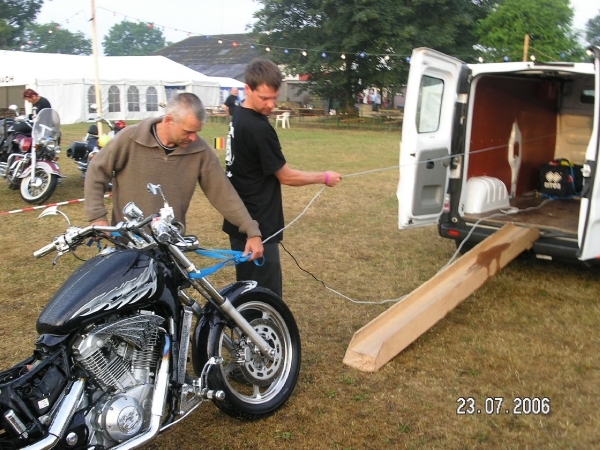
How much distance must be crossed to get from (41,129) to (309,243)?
4806 mm

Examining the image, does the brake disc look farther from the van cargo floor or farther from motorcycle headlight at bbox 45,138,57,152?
motorcycle headlight at bbox 45,138,57,152

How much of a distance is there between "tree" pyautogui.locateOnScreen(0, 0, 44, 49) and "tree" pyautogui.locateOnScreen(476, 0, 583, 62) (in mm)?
48204

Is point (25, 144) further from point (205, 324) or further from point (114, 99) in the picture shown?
point (114, 99)

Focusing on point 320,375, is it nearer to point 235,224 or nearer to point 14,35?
point 235,224

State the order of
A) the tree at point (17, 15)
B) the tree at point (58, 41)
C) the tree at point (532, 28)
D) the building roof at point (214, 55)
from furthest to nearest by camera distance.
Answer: the tree at point (58, 41), the tree at point (17, 15), the building roof at point (214, 55), the tree at point (532, 28)

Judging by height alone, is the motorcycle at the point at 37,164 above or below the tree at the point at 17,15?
below

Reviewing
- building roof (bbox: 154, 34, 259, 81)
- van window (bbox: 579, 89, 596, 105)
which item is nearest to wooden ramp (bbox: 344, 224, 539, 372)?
van window (bbox: 579, 89, 596, 105)

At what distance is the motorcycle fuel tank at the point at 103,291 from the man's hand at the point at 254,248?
2.29ft

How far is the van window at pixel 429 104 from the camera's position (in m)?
5.70

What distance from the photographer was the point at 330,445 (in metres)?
3.13

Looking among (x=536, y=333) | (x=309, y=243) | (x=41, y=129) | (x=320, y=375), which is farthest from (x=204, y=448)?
(x=41, y=129)

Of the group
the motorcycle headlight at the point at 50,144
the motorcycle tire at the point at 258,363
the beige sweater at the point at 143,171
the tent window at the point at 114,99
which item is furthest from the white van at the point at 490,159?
the tent window at the point at 114,99

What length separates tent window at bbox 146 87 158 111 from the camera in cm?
2879

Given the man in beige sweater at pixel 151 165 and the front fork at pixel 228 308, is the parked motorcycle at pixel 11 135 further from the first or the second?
the front fork at pixel 228 308
